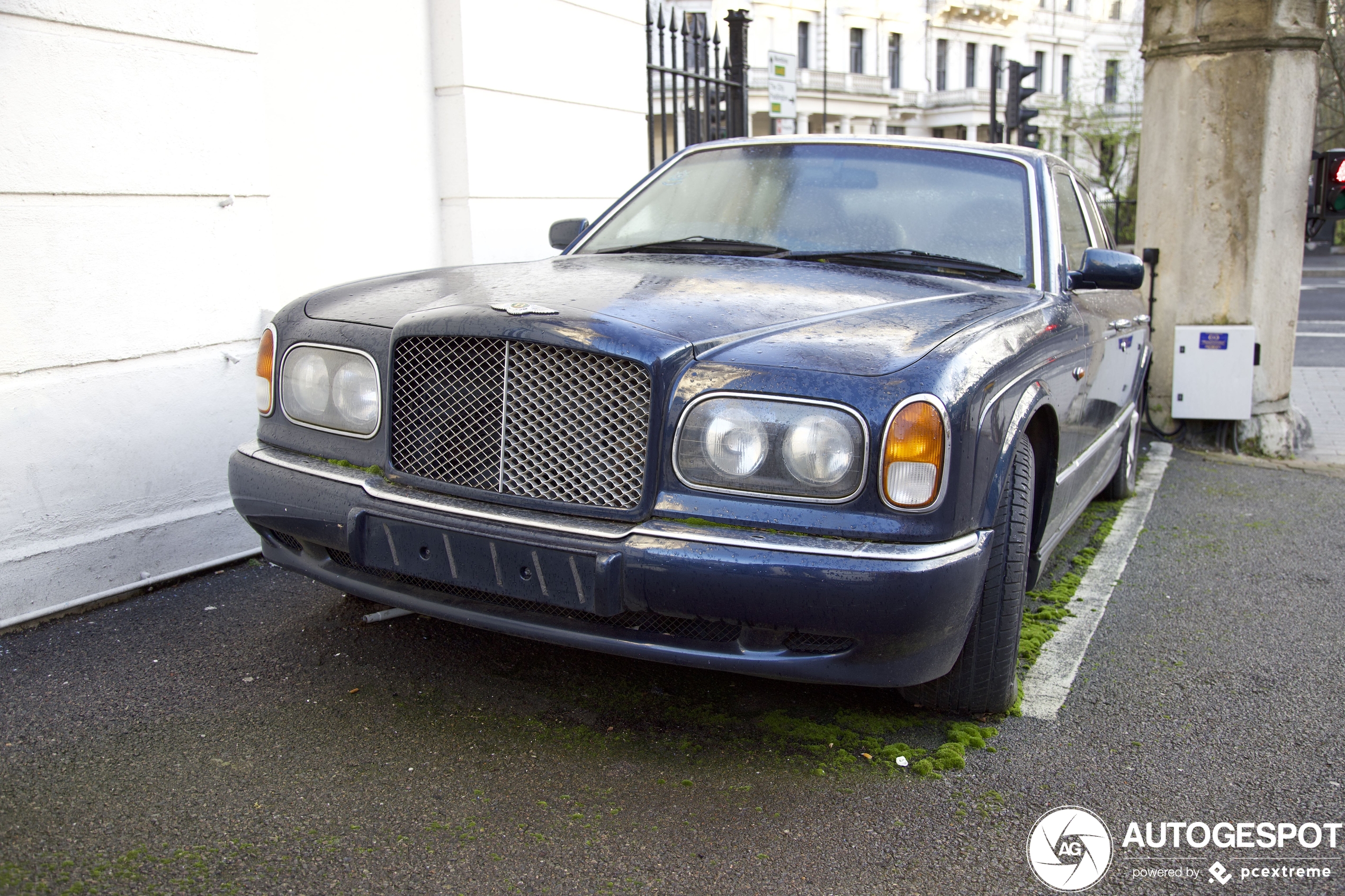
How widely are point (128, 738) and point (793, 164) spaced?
2.81 metres

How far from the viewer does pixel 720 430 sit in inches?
93.2

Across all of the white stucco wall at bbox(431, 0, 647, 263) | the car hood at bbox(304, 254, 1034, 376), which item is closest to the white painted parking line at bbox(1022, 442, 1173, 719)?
the car hood at bbox(304, 254, 1034, 376)

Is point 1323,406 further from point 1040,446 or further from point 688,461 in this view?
point 688,461

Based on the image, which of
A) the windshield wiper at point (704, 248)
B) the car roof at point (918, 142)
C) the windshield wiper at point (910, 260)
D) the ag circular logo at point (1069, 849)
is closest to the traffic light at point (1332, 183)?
the car roof at point (918, 142)

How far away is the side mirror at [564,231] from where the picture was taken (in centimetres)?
452

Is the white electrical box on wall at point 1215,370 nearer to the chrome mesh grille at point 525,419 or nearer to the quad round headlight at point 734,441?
the quad round headlight at point 734,441

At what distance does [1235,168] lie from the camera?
7.14 metres

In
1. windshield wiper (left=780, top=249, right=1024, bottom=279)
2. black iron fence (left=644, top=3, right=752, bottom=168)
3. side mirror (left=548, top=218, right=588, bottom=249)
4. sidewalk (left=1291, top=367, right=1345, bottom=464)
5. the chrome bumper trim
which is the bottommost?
sidewalk (left=1291, top=367, right=1345, bottom=464)

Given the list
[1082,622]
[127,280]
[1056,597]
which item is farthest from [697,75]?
[1082,622]

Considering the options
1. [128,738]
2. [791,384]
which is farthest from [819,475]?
[128,738]

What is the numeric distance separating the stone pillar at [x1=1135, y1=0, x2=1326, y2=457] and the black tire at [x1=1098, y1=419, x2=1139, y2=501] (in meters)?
2.07

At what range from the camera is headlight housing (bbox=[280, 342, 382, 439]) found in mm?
2791

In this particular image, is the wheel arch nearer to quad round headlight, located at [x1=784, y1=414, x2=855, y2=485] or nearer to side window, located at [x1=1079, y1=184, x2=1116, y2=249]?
quad round headlight, located at [x1=784, y1=414, x2=855, y2=485]

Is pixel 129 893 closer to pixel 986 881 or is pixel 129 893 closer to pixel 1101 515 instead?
pixel 986 881
